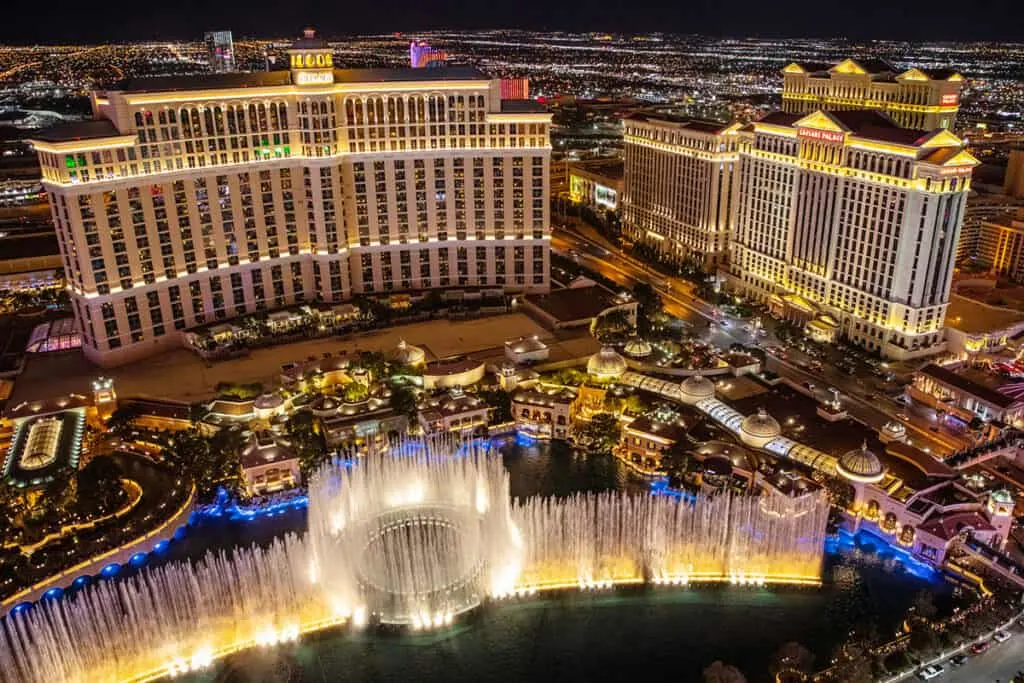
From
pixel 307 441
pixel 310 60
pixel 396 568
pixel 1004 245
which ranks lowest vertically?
pixel 396 568

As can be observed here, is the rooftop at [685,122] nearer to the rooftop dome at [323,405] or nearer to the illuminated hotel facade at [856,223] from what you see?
the illuminated hotel facade at [856,223]

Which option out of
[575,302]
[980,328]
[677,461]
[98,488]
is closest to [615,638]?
[677,461]

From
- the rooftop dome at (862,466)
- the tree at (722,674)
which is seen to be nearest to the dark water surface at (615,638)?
the tree at (722,674)

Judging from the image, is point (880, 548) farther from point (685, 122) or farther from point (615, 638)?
point (685, 122)

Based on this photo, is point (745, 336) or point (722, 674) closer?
point (722, 674)

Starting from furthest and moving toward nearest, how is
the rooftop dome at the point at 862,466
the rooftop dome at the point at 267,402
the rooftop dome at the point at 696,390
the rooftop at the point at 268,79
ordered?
the rooftop at the point at 268,79 → the rooftop dome at the point at 696,390 → the rooftop dome at the point at 267,402 → the rooftop dome at the point at 862,466
